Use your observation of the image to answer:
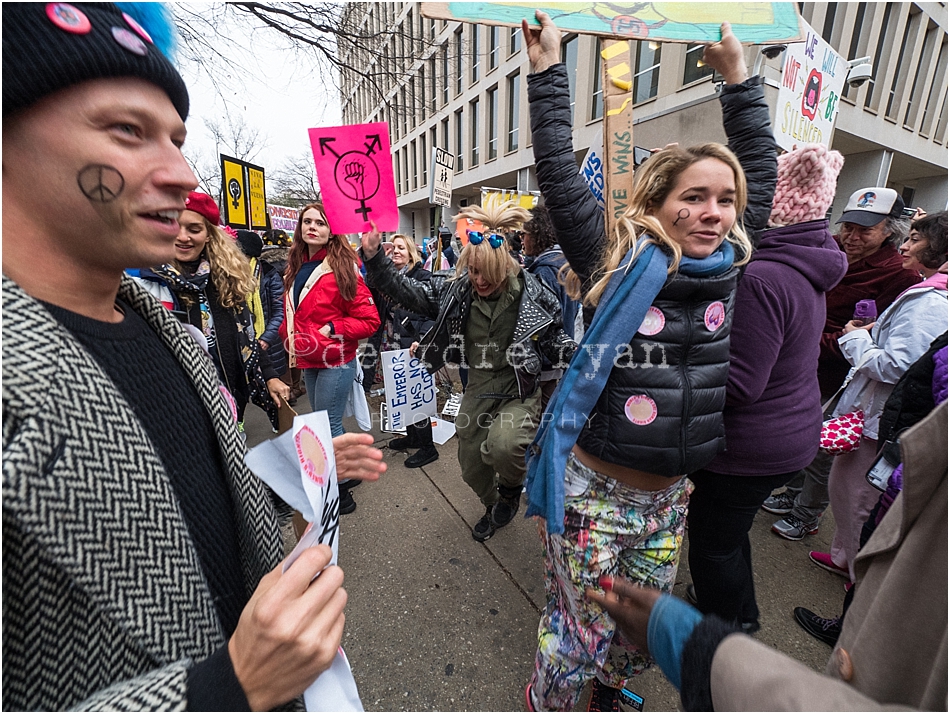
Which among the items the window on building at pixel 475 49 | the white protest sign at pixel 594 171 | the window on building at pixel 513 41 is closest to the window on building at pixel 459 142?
the window on building at pixel 475 49

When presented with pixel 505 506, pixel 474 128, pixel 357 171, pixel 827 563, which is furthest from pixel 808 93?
pixel 474 128

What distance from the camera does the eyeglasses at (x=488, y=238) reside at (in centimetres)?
236

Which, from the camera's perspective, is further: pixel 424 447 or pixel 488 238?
pixel 424 447

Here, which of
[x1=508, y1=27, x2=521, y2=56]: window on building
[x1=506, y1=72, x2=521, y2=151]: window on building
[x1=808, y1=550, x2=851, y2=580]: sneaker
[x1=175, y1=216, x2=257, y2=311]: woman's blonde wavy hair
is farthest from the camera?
[x1=506, y1=72, x2=521, y2=151]: window on building

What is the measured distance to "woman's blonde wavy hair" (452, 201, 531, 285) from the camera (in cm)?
240

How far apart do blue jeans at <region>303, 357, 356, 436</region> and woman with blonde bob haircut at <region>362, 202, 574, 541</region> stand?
73 cm

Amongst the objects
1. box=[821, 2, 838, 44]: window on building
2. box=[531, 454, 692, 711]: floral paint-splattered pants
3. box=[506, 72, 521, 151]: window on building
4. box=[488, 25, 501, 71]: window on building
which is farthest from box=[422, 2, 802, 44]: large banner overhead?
box=[488, 25, 501, 71]: window on building

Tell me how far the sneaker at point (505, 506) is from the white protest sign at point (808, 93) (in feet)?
9.96

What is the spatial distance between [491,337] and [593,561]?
1.41 meters

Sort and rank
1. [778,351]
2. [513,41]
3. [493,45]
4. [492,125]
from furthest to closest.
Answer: [492,125] < [493,45] < [513,41] < [778,351]

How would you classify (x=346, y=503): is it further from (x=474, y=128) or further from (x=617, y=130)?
(x=474, y=128)

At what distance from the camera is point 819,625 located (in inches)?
83.8

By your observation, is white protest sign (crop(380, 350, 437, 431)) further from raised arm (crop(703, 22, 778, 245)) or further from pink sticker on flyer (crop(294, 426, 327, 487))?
pink sticker on flyer (crop(294, 426, 327, 487))

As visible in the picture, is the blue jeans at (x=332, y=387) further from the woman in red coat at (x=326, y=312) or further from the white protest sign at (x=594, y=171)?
the white protest sign at (x=594, y=171)
